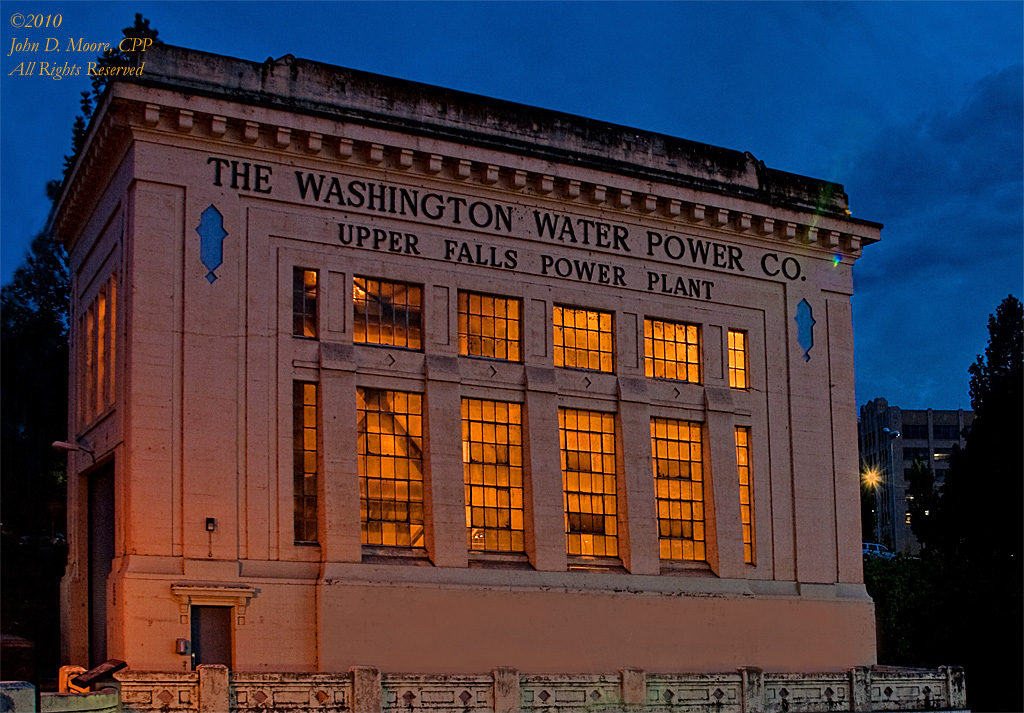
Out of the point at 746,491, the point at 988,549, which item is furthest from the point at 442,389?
the point at 988,549

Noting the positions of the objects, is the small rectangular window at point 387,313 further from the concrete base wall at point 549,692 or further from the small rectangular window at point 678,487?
the concrete base wall at point 549,692

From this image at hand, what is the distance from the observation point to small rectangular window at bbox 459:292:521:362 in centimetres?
2825

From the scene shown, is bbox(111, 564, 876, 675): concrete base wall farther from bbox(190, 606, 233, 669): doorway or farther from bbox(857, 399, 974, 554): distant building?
bbox(857, 399, 974, 554): distant building

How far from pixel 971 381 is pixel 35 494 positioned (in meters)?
51.8

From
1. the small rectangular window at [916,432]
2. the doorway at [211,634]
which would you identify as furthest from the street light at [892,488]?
the doorway at [211,634]

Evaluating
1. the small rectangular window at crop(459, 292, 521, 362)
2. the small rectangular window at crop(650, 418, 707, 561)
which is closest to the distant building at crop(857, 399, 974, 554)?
the small rectangular window at crop(650, 418, 707, 561)

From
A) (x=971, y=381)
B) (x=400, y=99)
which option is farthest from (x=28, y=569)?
(x=971, y=381)

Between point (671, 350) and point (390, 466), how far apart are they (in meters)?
8.09

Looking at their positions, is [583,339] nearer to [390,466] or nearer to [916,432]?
[390,466]

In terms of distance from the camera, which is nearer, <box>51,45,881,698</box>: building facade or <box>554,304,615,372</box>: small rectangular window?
<box>51,45,881,698</box>: building facade

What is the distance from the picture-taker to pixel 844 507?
32750 millimetres

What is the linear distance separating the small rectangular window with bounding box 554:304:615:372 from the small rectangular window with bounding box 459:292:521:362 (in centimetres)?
116

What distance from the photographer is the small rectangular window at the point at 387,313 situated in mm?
26984

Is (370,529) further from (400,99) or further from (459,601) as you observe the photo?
(400,99)
